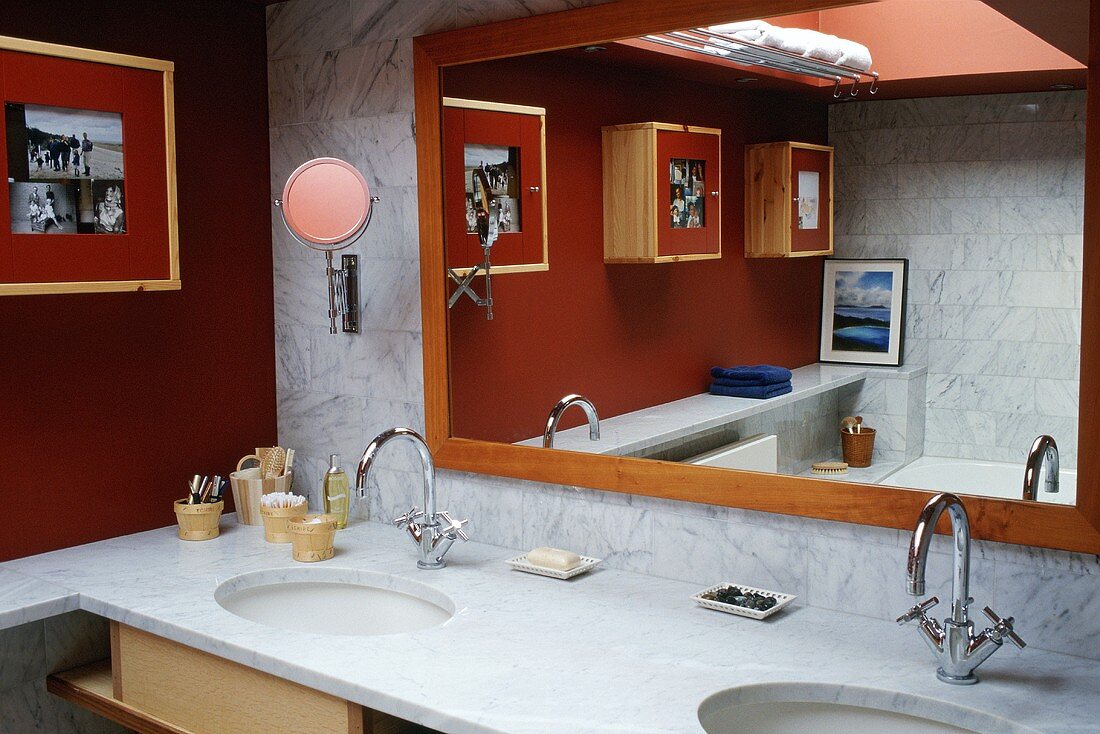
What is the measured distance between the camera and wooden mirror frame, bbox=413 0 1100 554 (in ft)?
6.23

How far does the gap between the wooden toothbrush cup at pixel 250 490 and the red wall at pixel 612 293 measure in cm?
67

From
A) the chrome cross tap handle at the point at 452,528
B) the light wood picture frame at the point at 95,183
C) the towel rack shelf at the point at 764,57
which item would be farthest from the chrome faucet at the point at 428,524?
the towel rack shelf at the point at 764,57

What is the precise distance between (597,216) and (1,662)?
69.0 inches

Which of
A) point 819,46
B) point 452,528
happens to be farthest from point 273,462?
point 819,46

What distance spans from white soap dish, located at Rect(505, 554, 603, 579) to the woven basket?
2.19 feet

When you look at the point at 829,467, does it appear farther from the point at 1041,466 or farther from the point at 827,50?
the point at 827,50

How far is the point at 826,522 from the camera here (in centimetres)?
221

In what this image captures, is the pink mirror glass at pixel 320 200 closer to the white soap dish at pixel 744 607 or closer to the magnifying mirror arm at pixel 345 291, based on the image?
the magnifying mirror arm at pixel 345 291

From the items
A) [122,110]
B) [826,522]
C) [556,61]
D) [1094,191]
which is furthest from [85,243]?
[1094,191]

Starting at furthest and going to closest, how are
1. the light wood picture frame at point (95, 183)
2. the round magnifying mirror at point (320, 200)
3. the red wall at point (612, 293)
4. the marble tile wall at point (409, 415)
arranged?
the round magnifying mirror at point (320, 200) < the light wood picture frame at point (95, 183) < the red wall at point (612, 293) < the marble tile wall at point (409, 415)

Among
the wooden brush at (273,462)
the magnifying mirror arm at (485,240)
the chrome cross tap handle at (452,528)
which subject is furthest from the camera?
the wooden brush at (273,462)

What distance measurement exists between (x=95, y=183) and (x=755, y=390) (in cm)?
160

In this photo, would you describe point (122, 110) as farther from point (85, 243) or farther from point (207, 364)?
point (207, 364)

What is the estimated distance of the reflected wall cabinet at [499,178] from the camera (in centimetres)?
255
